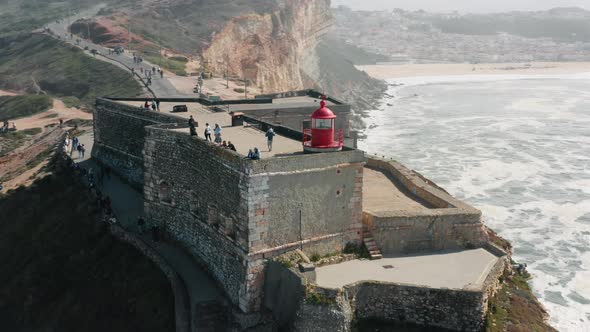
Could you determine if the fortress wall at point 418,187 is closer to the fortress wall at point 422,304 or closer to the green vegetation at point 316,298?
the fortress wall at point 422,304

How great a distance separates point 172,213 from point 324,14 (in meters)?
112

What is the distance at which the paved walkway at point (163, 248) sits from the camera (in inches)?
910

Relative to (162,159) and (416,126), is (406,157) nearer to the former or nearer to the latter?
(416,126)

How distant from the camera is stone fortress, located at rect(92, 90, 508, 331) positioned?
819 inches

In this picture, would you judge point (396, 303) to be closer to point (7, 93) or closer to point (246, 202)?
point (246, 202)

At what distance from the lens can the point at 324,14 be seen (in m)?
133

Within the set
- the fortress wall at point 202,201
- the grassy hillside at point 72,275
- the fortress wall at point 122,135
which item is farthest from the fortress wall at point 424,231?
the fortress wall at point 122,135

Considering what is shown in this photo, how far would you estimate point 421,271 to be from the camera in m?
22.5

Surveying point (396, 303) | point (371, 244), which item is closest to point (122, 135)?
point (371, 244)

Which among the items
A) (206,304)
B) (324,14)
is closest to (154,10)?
(324,14)

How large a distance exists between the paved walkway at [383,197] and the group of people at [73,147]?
1817 centimetres

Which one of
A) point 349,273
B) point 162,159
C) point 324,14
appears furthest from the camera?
point 324,14

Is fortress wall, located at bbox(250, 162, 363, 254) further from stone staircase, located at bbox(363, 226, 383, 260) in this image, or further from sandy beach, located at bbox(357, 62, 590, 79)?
sandy beach, located at bbox(357, 62, 590, 79)

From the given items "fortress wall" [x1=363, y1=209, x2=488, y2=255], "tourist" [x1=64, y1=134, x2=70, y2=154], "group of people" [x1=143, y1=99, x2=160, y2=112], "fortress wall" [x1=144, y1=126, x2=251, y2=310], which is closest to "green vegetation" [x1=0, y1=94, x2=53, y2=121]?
"tourist" [x1=64, y1=134, x2=70, y2=154]
